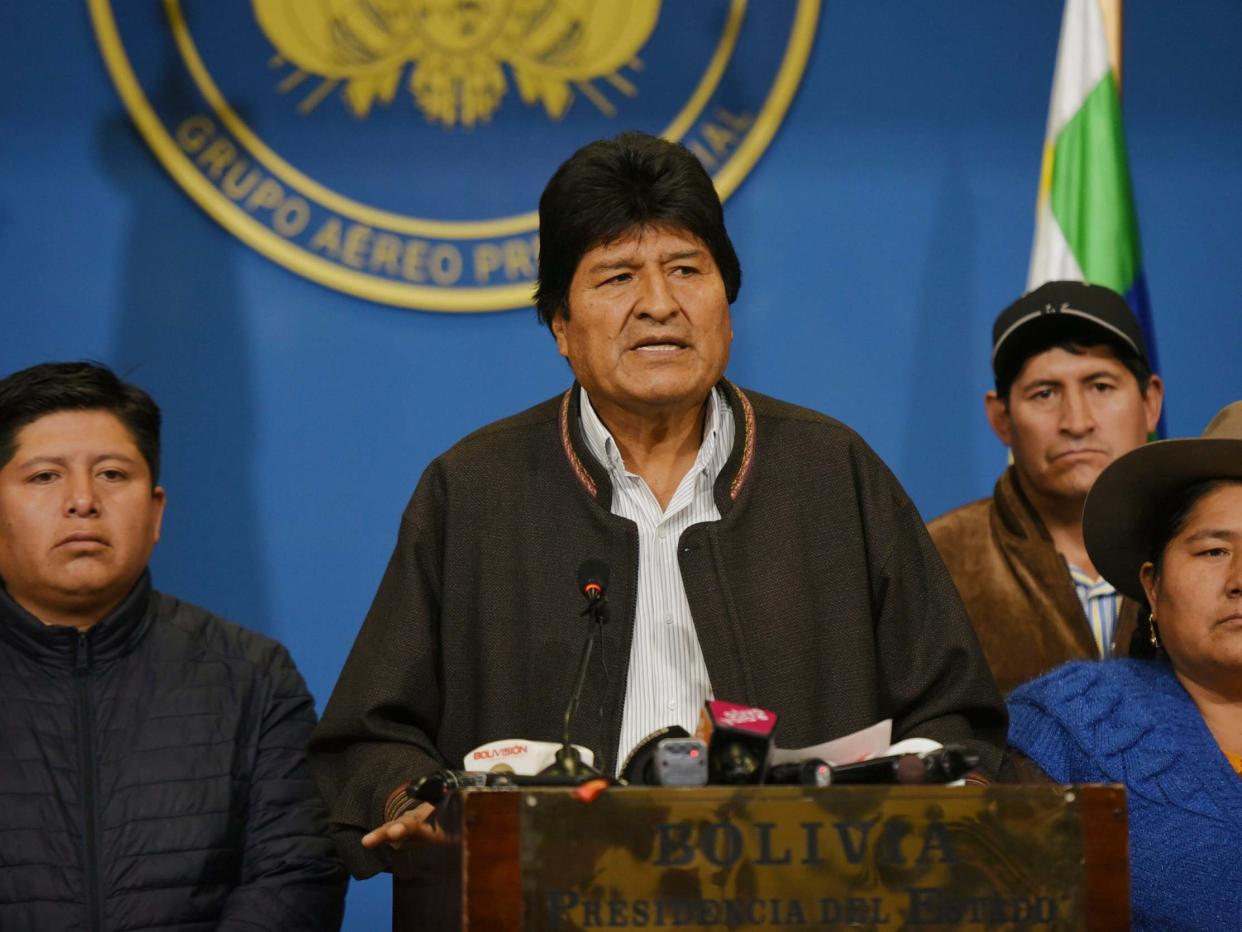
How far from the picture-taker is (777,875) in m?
1.40

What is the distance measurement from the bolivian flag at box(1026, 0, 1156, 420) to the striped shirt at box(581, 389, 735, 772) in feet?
4.87

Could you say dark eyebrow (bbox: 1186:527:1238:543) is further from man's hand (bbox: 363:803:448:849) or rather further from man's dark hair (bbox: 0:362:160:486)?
man's dark hair (bbox: 0:362:160:486)

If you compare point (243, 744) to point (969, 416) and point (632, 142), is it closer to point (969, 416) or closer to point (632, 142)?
point (632, 142)

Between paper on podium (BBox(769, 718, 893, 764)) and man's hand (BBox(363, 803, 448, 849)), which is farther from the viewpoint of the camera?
man's hand (BBox(363, 803, 448, 849))

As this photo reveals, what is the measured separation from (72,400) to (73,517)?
217 mm

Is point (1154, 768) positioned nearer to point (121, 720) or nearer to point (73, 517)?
point (121, 720)

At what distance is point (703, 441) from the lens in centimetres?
222

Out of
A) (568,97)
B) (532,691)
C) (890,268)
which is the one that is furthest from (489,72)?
(532,691)

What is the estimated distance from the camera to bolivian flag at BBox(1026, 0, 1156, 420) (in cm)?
344

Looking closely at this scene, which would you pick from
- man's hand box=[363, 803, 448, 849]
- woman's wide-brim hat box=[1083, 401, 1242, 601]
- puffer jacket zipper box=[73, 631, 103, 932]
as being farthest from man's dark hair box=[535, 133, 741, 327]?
puffer jacket zipper box=[73, 631, 103, 932]

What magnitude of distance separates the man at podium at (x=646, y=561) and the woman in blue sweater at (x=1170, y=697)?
0.21 m

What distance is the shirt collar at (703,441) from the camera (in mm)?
2186

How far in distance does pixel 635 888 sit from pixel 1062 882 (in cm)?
38

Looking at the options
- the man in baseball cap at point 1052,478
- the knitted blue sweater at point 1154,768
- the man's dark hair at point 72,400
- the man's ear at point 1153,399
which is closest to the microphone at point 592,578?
the knitted blue sweater at point 1154,768
